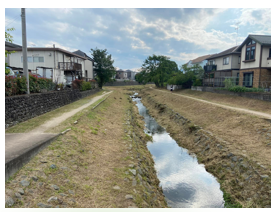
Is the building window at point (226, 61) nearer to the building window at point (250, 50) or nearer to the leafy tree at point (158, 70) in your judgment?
the building window at point (250, 50)

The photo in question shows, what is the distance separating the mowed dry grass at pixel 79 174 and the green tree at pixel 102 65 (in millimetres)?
35754

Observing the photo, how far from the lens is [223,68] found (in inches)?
1296

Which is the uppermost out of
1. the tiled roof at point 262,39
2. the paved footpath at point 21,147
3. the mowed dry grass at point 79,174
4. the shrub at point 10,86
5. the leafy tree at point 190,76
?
the tiled roof at point 262,39

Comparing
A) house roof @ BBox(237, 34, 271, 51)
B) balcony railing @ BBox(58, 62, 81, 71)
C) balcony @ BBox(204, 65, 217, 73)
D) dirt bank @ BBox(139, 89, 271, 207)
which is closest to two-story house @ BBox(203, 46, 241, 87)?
balcony @ BBox(204, 65, 217, 73)

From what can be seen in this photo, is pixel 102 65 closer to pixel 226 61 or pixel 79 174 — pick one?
pixel 226 61

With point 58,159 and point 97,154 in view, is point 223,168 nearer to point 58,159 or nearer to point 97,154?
point 97,154

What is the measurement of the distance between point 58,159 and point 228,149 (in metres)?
8.47

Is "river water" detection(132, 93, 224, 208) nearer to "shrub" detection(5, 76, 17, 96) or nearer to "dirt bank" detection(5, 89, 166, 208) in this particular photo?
"dirt bank" detection(5, 89, 166, 208)

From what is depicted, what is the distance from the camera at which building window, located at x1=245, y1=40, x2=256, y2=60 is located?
993 inches

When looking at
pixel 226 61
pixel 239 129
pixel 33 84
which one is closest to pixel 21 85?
pixel 33 84

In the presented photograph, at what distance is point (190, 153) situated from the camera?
12.1 meters

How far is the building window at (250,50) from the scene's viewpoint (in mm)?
25219

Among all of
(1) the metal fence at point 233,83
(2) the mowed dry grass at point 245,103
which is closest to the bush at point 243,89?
(1) the metal fence at point 233,83

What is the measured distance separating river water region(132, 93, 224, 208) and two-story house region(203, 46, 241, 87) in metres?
20.6
